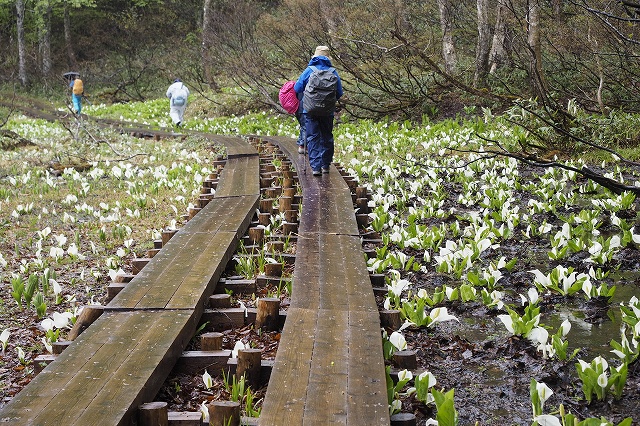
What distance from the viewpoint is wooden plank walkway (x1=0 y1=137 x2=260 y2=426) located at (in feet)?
9.05

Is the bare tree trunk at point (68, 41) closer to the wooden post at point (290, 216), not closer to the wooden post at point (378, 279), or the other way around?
the wooden post at point (290, 216)

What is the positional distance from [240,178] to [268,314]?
4975mm

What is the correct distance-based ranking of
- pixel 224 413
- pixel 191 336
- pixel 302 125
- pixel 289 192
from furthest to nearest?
1. pixel 302 125
2. pixel 289 192
3. pixel 191 336
4. pixel 224 413

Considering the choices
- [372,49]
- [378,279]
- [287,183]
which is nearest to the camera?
[378,279]

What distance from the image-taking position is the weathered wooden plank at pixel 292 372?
2666 millimetres

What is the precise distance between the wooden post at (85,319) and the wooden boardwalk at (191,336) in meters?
0.09

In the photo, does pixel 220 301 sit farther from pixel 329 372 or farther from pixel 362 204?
pixel 362 204

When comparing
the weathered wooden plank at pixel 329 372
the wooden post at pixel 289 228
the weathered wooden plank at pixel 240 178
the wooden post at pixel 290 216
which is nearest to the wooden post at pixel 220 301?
the weathered wooden plank at pixel 329 372

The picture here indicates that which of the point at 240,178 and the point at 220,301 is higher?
the point at 240,178

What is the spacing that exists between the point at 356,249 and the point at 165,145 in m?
11.1

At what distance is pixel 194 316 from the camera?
153 inches

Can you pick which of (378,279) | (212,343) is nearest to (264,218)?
(378,279)

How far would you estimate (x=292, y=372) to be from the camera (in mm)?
3041

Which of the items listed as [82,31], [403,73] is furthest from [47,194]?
[82,31]
